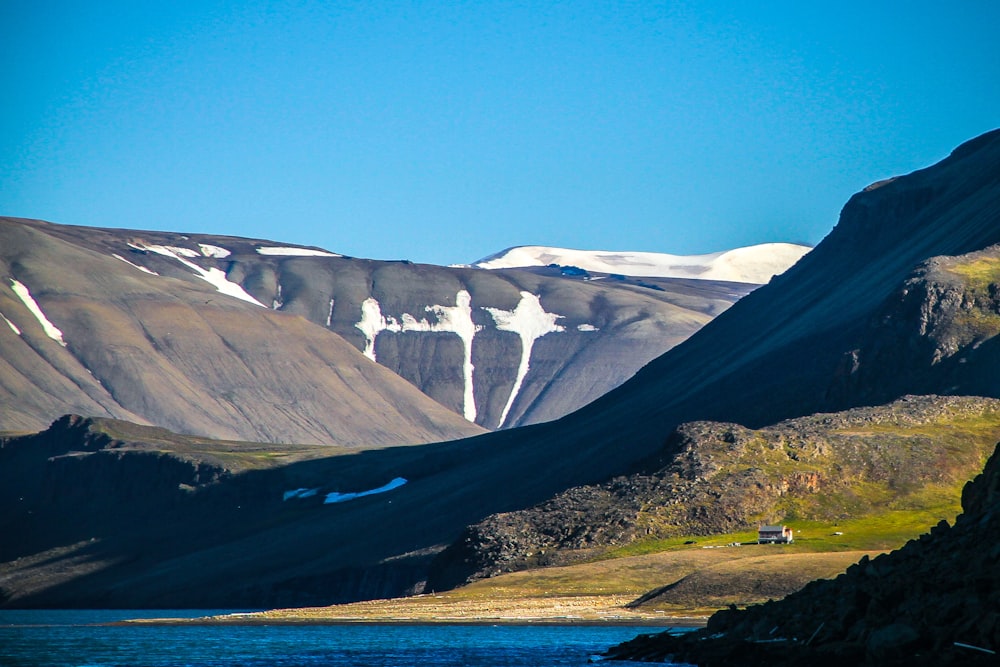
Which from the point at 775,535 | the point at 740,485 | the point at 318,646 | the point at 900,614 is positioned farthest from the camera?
the point at 740,485

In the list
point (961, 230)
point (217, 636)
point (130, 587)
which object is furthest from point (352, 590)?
point (961, 230)

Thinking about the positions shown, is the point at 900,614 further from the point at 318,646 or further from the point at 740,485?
the point at 740,485

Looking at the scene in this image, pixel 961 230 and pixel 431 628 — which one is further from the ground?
pixel 961 230

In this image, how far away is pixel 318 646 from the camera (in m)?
80.1

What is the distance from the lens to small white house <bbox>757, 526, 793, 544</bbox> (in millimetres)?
112062

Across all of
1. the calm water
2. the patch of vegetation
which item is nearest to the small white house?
the calm water

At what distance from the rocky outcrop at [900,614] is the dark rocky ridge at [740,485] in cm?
6097

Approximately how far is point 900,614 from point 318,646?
3750cm

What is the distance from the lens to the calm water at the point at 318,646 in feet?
228

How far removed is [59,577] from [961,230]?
4541 inches

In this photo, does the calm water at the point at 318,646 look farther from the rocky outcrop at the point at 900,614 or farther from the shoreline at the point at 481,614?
the rocky outcrop at the point at 900,614

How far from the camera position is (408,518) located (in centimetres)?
18375

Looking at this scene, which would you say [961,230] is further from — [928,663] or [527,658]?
[928,663]

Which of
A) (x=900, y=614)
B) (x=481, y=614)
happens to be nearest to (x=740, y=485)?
(x=481, y=614)
